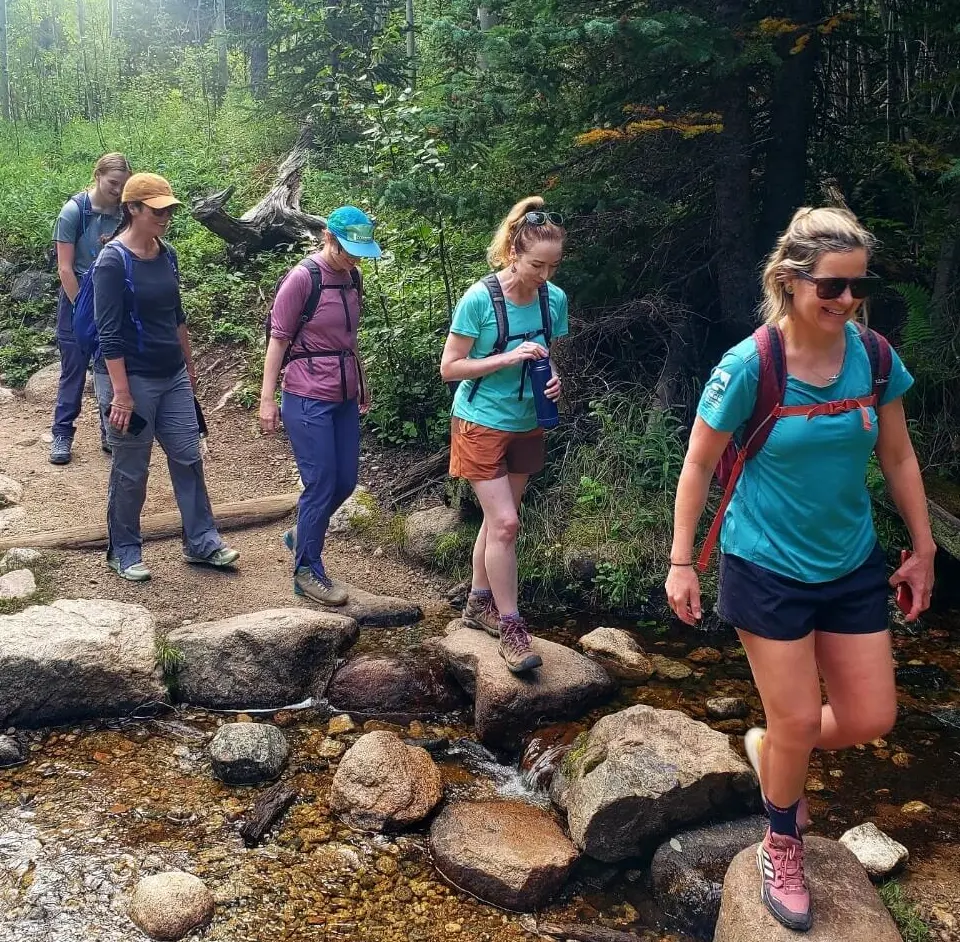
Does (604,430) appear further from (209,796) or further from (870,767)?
(209,796)

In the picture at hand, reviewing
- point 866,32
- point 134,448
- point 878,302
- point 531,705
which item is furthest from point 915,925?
point 866,32

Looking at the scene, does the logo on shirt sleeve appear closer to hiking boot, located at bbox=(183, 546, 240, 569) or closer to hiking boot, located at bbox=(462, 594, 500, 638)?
hiking boot, located at bbox=(462, 594, 500, 638)

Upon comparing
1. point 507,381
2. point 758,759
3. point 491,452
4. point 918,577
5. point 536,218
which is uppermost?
point 536,218

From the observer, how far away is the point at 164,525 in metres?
6.92

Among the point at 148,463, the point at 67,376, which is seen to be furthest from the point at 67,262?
the point at 148,463

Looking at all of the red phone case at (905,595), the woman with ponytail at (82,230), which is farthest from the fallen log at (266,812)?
the woman with ponytail at (82,230)

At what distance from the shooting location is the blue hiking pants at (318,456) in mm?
5551

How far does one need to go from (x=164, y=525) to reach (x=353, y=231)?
2986mm

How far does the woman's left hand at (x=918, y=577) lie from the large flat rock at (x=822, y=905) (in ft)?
3.26

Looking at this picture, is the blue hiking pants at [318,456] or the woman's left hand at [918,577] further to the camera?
the blue hiking pants at [318,456]

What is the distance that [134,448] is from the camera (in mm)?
5758

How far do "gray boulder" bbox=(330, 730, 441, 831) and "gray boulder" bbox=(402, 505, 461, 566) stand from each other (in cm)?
269

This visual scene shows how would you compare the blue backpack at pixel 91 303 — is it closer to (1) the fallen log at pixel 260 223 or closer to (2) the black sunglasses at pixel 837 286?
(2) the black sunglasses at pixel 837 286

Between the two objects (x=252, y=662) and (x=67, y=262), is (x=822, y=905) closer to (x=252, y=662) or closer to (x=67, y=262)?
(x=252, y=662)
